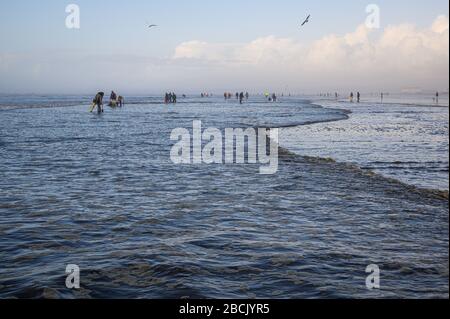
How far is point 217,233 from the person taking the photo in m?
7.48

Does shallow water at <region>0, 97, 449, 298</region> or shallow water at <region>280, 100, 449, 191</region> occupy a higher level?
shallow water at <region>280, 100, 449, 191</region>

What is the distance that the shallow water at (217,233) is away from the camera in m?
5.45

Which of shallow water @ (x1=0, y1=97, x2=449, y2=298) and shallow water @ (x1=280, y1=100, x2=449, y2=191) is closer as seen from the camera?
shallow water @ (x1=0, y1=97, x2=449, y2=298)

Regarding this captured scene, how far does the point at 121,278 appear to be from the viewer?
561 centimetres

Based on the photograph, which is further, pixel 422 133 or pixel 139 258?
pixel 422 133

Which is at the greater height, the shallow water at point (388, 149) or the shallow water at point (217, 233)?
the shallow water at point (388, 149)

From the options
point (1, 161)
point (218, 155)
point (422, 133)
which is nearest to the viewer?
point (1, 161)

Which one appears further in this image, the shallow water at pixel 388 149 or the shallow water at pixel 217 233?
the shallow water at pixel 388 149

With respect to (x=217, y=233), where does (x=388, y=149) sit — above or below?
above

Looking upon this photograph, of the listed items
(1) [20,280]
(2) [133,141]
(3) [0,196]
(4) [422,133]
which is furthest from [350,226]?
(4) [422,133]

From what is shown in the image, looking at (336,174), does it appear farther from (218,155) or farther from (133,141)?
(133,141)

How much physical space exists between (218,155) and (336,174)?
5.18 m

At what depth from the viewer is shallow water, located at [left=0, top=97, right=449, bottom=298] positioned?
17.9 feet

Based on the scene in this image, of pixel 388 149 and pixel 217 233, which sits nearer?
pixel 217 233
